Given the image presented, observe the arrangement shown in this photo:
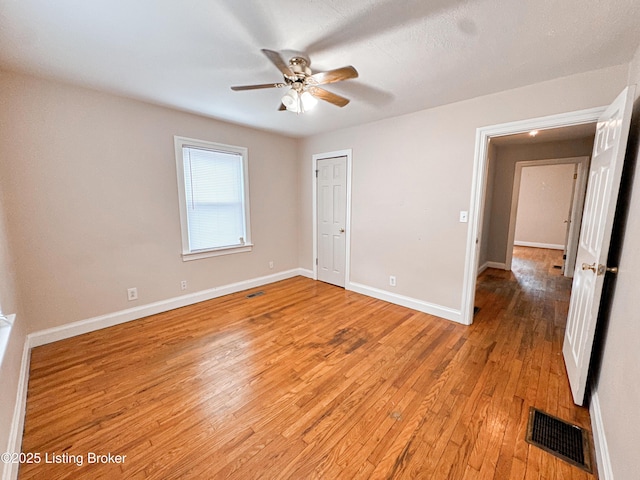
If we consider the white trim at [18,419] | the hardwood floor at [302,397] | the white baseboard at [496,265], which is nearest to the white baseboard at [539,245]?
the white baseboard at [496,265]

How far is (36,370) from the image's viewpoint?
2098 millimetres

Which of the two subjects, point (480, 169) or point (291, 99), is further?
point (480, 169)

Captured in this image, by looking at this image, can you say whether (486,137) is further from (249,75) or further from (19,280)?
(19,280)

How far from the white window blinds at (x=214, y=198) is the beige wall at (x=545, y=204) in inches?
301

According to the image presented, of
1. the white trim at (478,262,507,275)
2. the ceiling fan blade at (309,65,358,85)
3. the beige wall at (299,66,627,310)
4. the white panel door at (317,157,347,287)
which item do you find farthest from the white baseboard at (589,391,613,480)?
the white trim at (478,262,507,275)

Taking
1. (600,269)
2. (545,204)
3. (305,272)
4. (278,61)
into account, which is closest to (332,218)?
(305,272)

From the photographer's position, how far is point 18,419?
1533 mm

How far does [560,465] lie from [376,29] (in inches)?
105

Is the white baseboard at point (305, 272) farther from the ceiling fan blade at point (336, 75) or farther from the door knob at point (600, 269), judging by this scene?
the door knob at point (600, 269)

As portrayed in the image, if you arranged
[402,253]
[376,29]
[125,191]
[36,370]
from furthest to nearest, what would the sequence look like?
1. [402,253]
2. [125,191]
3. [36,370]
4. [376,29]

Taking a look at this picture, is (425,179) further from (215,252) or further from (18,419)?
(18,419)

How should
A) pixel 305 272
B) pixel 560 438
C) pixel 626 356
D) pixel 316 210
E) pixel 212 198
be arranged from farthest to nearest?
pixel 305 272
pixel 316 210
pixel 212 198
pixel 560 438
pixel 626 356

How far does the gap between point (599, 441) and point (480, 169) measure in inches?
87.5

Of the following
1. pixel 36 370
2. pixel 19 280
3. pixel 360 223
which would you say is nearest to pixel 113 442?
pixel 36 370
